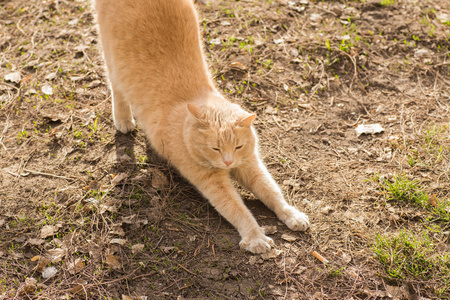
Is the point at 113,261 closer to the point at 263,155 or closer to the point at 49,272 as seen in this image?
the point at 49,272

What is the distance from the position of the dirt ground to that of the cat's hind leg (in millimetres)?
94

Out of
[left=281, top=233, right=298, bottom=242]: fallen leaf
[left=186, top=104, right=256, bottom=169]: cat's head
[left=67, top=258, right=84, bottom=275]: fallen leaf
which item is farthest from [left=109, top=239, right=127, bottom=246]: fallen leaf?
[left=281, top=233, right=298, bottom=242]: fallen leaf

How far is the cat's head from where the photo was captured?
3.35 meters

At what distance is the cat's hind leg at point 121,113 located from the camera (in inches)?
166

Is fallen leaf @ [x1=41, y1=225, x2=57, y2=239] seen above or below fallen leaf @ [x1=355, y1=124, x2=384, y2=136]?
below

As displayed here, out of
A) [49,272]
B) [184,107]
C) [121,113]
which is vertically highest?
[184,107]

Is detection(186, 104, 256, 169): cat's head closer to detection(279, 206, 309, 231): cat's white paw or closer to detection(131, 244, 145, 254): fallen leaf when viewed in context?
detection(279, 206, 309, 231): cat's white paw

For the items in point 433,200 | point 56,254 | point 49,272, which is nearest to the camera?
point 49,272

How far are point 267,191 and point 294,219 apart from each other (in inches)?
13.8

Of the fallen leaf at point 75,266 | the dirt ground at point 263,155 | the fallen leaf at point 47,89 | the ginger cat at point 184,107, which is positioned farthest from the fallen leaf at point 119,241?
the fallen leaf at point 47,89

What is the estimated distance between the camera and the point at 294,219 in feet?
10.9

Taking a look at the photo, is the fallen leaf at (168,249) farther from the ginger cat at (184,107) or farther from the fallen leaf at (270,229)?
the fallen leaf at (270,229)

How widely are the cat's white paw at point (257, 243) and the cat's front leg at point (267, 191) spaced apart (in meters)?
0.25

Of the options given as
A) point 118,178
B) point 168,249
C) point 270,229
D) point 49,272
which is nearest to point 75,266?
point 49,272
